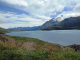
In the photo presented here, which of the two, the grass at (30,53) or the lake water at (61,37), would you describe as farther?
the lake water at (61,37)

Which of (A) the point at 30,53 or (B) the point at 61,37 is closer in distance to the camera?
(A) the point at 30,53

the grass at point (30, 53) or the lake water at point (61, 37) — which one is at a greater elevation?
the grass at point (30, 53)

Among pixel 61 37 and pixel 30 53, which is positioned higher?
pixel 30 53

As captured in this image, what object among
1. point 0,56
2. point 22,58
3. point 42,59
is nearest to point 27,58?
point 22,58

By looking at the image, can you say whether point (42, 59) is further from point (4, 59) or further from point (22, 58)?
point (4, 59)

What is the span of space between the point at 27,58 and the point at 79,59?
4.33 meters

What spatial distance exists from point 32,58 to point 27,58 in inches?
15.1

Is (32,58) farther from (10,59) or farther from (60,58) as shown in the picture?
(60,58)

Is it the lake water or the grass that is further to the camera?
the lake water

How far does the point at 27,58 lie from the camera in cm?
449

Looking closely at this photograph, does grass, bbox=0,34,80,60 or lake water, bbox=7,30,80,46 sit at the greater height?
grass, bbox=0,34,80,60

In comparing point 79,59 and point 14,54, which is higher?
point 14,54

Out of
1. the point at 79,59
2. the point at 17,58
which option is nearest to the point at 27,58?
the point at 17,58

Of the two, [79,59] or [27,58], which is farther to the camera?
[79,59]
